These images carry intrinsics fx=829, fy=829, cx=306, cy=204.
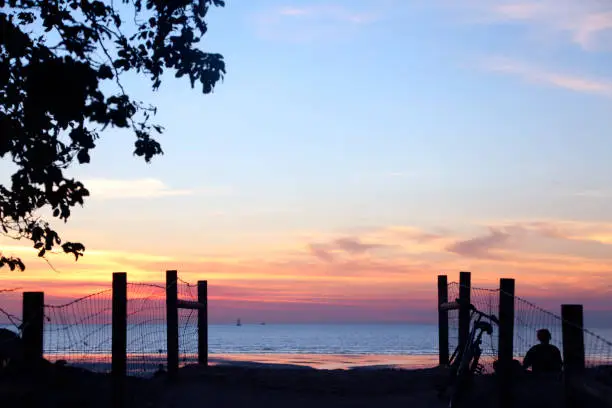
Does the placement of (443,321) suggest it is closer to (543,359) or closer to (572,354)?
(543,359)

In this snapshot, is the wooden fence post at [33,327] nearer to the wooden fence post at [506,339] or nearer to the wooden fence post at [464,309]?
the wooden fence post at [506,339]

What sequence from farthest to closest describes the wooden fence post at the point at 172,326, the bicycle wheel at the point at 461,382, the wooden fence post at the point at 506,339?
1. the wooden fence post at the point at 172,326
2. the bicycle wheel at the point at 461,382
3. the wooden fence post at the point at 506,339

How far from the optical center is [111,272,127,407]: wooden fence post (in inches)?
531

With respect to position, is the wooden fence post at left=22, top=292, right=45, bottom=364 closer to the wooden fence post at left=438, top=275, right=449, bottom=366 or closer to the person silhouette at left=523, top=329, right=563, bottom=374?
the person silhouette at left=523, top=329, right=563, bottom=374

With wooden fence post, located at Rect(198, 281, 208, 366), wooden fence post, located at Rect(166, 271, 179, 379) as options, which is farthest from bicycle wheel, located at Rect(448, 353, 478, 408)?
wooden fence post, located at Rect(198, 281, 208, 366)

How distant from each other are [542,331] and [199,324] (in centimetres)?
785

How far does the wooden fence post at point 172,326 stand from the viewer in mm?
15656

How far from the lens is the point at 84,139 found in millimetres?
11953

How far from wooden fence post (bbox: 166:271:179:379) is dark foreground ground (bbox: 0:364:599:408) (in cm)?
32

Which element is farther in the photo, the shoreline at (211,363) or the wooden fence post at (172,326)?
the shoreline at (211,363)

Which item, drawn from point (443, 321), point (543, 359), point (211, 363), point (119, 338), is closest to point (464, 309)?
point (543, 359)

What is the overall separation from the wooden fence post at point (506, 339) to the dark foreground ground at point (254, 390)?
602 millimetres

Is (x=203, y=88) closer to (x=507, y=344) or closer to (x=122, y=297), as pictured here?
(x=122, y=297)

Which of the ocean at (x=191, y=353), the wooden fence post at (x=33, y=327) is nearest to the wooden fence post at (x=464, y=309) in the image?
the ocean at (x=191, y=353)
